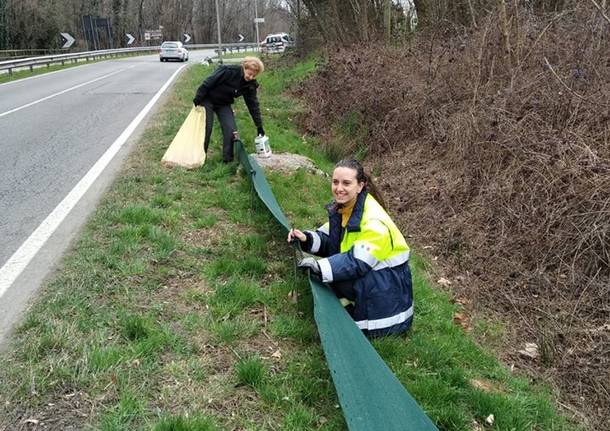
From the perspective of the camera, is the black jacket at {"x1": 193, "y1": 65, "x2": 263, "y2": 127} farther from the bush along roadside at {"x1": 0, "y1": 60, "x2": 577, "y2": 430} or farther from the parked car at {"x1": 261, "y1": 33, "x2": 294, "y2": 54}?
the parked car at {"x1": 261, "y1": 33, "x2": 294, "y2": 54}

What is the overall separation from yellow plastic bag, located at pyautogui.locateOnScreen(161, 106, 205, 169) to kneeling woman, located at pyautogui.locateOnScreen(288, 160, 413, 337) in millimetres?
4272

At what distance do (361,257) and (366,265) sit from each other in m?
0.07

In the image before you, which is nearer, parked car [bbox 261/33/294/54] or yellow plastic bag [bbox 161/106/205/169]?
yellow plastic bag [bbox 161/106/205/169]

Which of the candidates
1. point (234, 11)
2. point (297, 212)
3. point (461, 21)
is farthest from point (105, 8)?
point (297, 212)

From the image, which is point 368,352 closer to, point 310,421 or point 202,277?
point 310,421

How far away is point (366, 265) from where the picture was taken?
3.66 m

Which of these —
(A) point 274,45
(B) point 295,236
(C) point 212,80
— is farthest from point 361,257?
(A) point 274,45

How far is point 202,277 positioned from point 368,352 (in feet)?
6.36

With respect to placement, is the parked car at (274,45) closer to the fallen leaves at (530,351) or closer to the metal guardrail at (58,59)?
the metal guardrail at (58,59)

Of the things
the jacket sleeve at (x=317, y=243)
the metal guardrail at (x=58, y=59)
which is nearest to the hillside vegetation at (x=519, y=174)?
the jacket sleeve at (x=317, y=243)

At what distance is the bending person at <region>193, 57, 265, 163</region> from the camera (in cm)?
776

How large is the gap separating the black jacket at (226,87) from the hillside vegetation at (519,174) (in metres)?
2.56

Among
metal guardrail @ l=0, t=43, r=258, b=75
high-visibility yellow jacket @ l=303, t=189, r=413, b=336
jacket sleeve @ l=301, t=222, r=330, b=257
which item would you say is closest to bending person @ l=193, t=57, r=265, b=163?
jacket sleeve @ l=301, t=222, r=330, b=257

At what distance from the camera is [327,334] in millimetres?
3211
